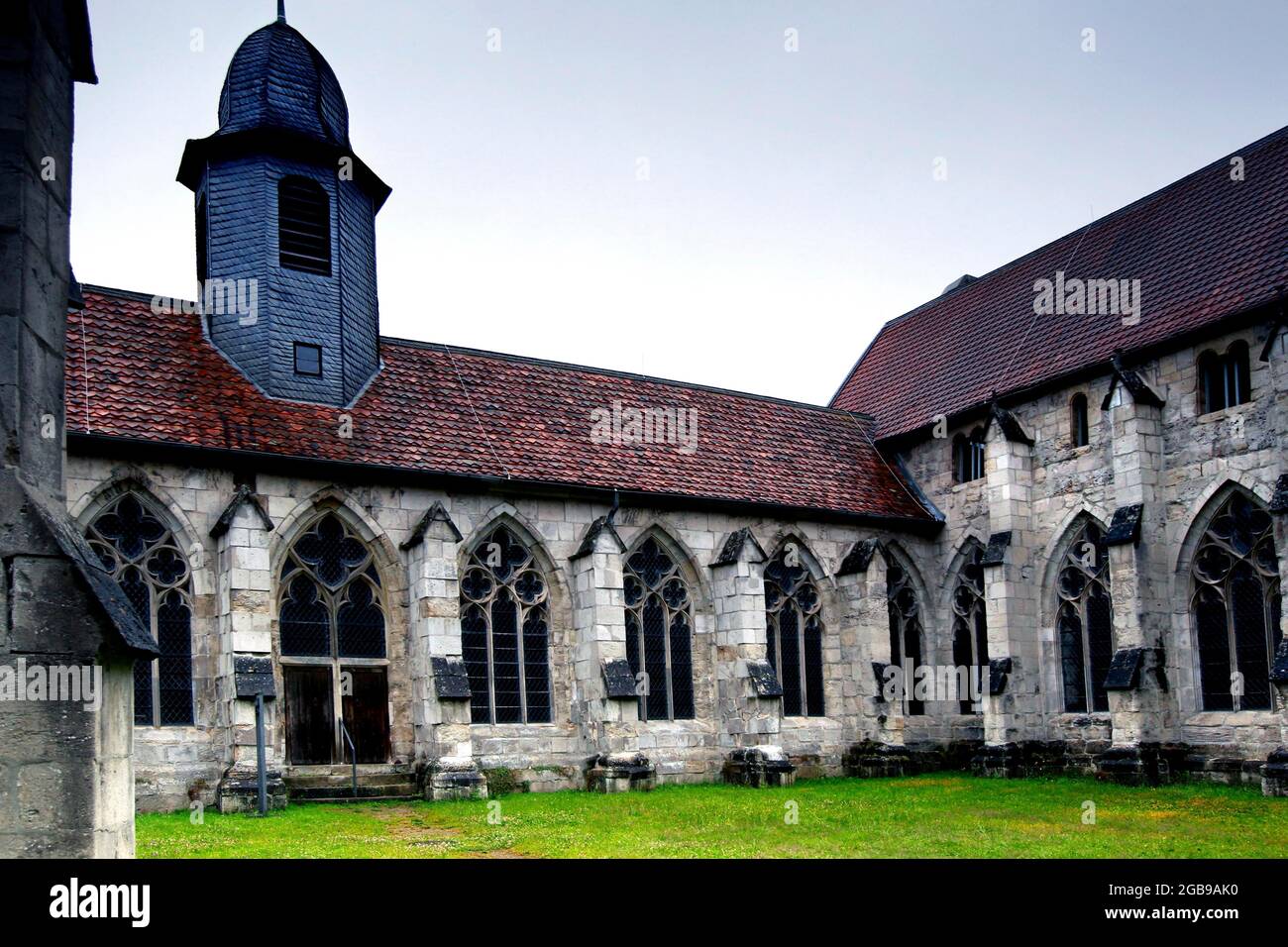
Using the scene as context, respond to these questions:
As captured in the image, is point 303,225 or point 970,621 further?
point 970,621

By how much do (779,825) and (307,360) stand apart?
38.2 feet

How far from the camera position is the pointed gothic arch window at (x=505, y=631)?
22.1 metres

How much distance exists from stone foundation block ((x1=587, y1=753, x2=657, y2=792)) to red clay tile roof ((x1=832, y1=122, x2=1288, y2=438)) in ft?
33.3

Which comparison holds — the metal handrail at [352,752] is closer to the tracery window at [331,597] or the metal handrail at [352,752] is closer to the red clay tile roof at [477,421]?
the tracery window at [331,597]

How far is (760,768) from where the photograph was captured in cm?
2309

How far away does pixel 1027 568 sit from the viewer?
24.8 metres

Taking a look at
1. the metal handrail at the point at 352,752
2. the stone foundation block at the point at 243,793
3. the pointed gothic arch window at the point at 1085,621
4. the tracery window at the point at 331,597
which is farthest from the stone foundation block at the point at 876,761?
the stone foundation block at the point at 243,793

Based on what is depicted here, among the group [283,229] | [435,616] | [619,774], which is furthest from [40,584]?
[283,229]

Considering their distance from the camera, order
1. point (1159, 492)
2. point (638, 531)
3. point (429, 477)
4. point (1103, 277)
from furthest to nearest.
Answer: point (1103, 277) < point (638, 531) < point (1159, 492) < point (429, 477)

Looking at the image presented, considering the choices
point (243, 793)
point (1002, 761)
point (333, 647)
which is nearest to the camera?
point (243, 793)

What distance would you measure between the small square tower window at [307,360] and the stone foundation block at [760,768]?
33.1ft

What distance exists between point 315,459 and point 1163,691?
1427cm

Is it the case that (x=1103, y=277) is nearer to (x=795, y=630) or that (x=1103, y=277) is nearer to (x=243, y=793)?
(x=795, y=630)

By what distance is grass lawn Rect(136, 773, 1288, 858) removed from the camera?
1326cm
